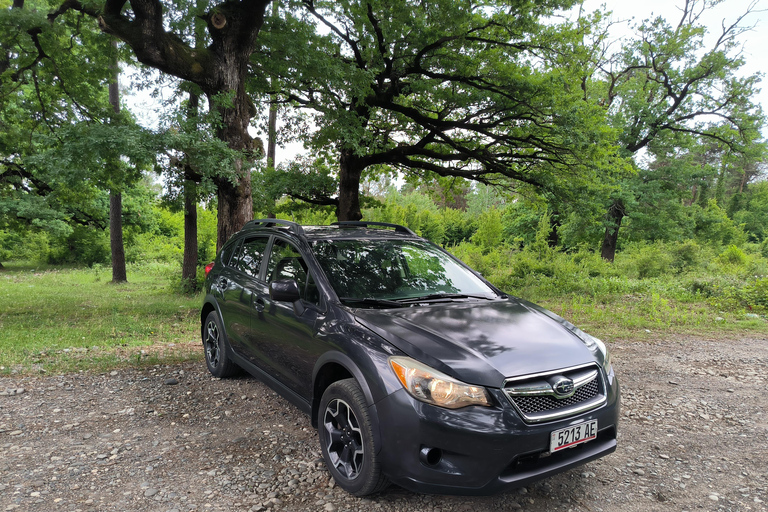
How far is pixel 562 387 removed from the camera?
2637 mm

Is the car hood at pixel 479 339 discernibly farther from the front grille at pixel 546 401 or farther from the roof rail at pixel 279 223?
the roof rail at pixel 279 223

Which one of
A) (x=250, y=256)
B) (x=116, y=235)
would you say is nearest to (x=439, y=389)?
(x=250, y=256)

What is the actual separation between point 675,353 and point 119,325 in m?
9.31

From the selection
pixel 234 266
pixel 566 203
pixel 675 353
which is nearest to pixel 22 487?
pixel 234 266

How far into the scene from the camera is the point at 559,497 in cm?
293

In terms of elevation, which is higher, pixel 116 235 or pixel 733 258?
pixel 116 235

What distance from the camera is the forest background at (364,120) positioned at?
7996mm

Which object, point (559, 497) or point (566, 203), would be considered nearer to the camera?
point (559, 497)

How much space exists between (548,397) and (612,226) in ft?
62.8

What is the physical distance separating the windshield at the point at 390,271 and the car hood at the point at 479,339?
31 cm

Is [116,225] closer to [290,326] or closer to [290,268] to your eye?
[290,268]

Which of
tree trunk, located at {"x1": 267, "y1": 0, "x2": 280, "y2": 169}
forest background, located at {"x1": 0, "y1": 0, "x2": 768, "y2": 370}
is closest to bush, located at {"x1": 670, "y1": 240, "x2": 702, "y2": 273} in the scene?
forest background, located at {"x1": 0, "y1": 0, "x2": 768, "y2": 370}

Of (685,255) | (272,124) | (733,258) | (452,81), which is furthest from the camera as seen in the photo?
(733,258)

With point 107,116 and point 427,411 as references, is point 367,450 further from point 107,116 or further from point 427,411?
point 107,116
